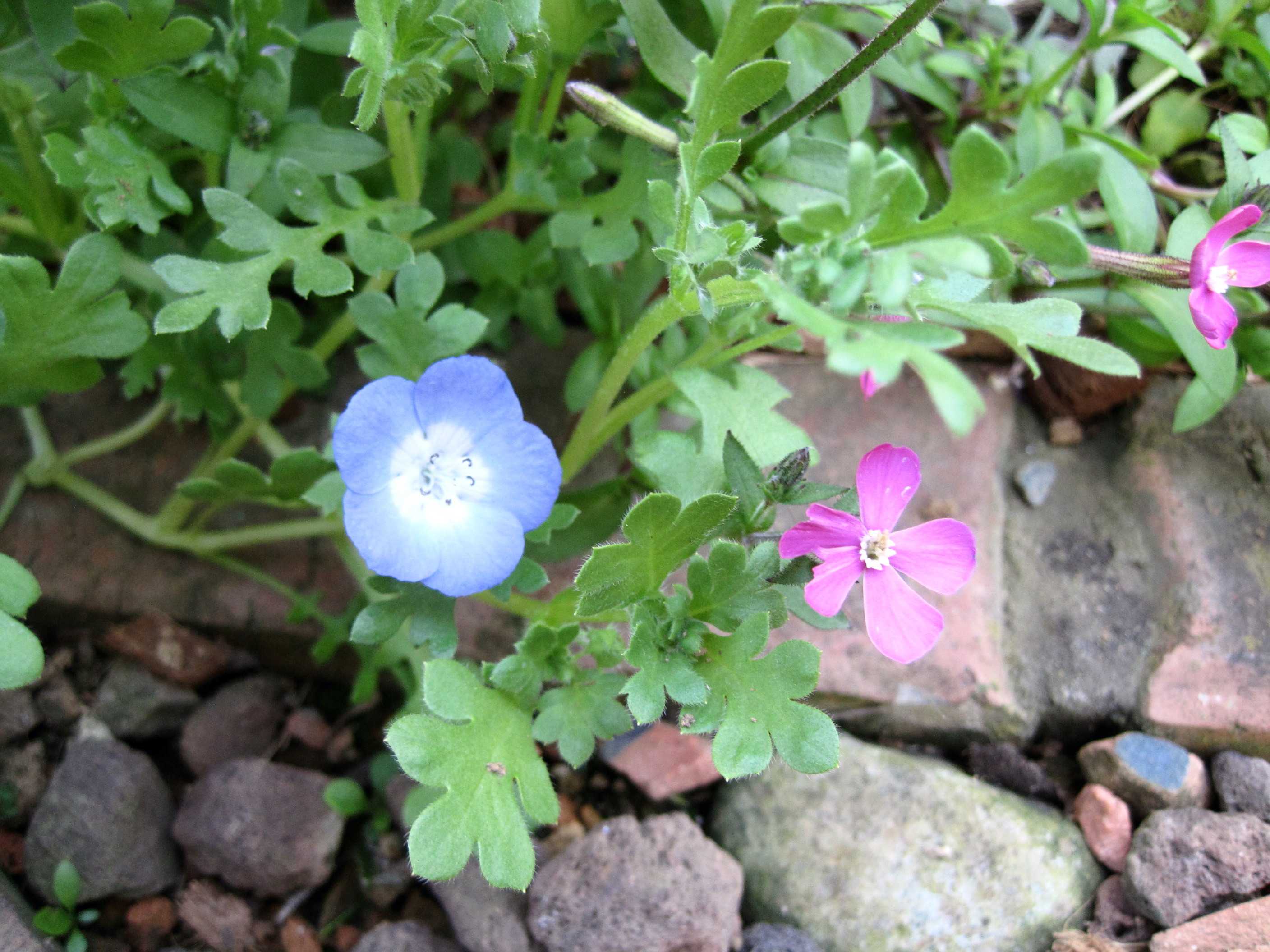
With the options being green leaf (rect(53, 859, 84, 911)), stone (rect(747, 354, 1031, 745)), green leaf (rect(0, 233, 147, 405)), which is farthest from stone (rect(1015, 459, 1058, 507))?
green leaf (rect(53, 859, 84, 911))

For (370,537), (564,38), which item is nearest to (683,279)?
(370,537)

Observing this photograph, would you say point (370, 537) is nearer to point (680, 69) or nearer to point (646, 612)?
point (646, 612)

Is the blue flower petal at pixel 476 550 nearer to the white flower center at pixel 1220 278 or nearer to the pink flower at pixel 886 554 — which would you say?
the pink flower at pixel 886 554

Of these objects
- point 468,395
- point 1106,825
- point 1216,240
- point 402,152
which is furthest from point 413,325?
point 1106,825

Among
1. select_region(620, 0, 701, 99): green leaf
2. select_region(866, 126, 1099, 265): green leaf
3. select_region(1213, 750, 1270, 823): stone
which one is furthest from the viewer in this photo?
select_region(1213, 750, 1270, 823): stone

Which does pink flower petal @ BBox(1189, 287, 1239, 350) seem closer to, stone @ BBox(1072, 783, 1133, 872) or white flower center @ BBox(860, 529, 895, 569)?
white flower center @ BBox(860, 529, 895, 569)

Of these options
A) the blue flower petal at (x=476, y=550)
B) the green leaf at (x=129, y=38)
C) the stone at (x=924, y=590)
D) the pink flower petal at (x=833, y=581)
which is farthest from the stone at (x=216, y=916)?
the green leaf at (x=129, y=38)

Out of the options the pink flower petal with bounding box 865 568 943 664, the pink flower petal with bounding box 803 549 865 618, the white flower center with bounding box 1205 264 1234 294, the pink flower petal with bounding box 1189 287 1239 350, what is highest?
the white flower center with bounding box 1205 264 1234 294

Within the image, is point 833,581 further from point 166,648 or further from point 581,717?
point 166,648
